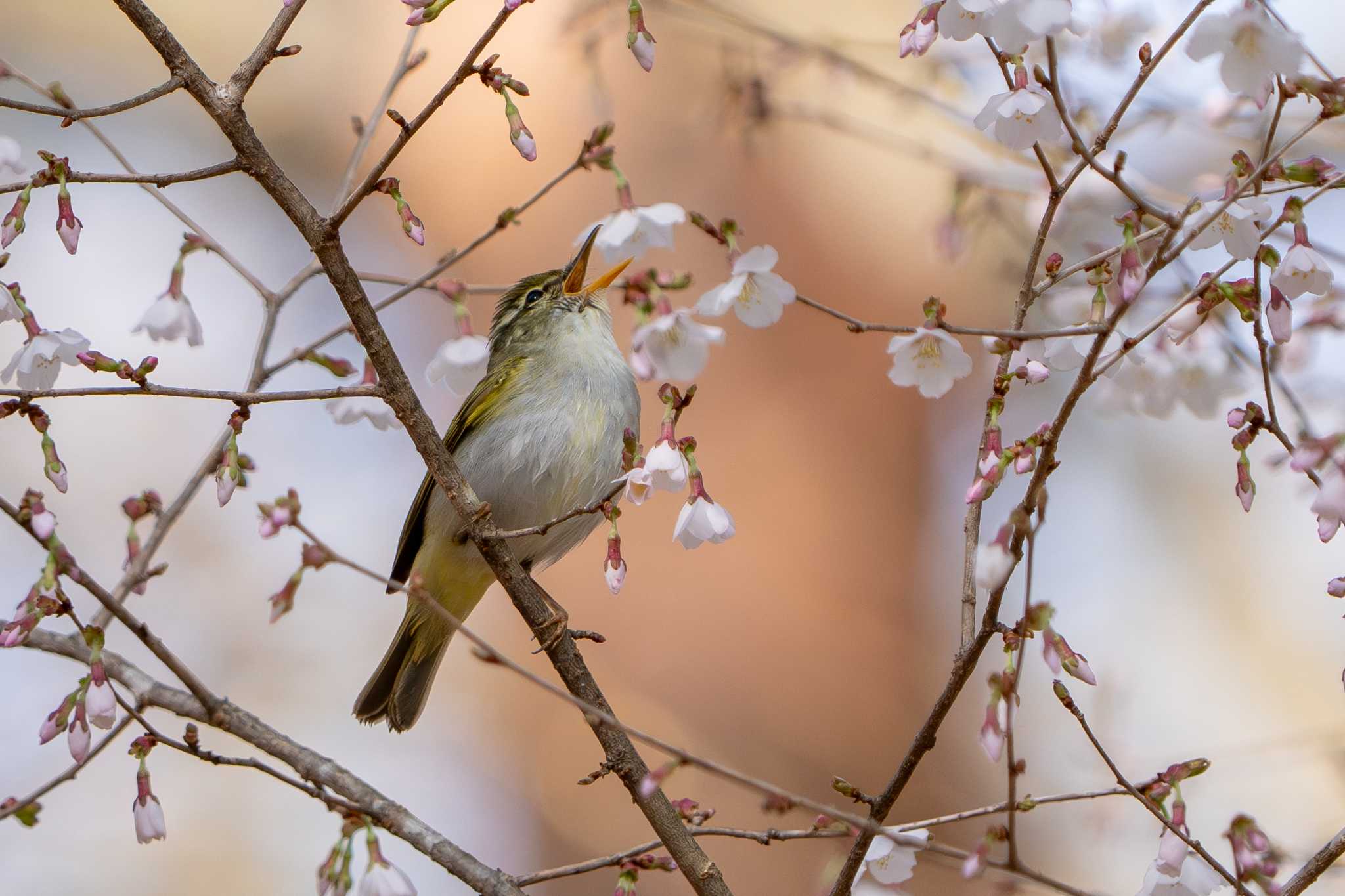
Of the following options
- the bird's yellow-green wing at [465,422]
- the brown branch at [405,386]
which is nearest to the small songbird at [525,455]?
the bird's yellow-green wing at [465,422]

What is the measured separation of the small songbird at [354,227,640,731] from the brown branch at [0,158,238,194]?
1337mm

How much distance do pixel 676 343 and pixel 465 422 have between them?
6.78 feet

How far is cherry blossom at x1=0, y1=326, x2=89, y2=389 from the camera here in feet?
7.19

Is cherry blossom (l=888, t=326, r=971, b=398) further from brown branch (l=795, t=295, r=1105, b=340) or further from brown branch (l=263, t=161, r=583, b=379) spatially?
brown branch (l=263, t=161, r=583, b=379)

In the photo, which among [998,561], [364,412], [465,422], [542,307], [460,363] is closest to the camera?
[998,561]

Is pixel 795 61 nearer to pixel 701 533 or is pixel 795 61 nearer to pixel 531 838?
pixel 701 533

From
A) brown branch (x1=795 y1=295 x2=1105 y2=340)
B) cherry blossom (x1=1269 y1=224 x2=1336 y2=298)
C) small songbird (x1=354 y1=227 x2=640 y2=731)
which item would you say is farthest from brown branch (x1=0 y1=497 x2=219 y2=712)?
cherry blossom (x1=1269 y1=224 x2=1336 y2=298)

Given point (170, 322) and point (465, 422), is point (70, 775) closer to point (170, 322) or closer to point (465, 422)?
point (170, 322)

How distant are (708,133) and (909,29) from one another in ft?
17.1

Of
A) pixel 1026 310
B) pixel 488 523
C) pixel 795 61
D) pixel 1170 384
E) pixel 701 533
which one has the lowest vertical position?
pixel 701 533

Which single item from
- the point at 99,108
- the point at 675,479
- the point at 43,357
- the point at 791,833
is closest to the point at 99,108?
the point at 99,108

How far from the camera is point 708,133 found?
7172 mm

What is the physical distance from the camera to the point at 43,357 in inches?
87.3

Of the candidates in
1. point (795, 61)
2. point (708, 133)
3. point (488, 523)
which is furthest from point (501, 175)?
point (488, 523)
